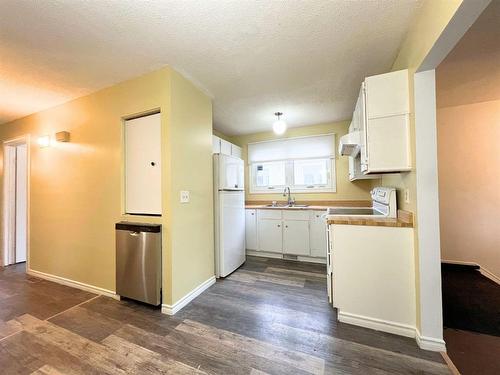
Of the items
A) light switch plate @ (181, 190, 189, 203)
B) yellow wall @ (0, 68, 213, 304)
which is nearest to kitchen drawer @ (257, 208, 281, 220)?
yellow wall @ (0, 68, 213, 304)

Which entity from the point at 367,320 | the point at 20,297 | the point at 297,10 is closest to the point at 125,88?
the point at 297,10

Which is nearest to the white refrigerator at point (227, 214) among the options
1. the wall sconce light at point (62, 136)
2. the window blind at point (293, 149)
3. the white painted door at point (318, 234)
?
the white painted door at point (318, 234)

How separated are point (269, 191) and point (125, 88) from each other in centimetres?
307

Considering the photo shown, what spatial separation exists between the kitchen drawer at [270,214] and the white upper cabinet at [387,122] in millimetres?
2080

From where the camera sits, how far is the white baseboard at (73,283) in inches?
98.9

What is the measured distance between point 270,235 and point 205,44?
2.99 metres

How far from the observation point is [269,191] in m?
4.54

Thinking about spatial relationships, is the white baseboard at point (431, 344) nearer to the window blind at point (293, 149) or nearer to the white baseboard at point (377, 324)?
the white baseboard at point (377, 324)

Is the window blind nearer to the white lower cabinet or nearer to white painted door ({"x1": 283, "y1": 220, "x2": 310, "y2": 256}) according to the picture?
the white lower cabinet

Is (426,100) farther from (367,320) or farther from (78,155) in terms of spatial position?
(78,155)

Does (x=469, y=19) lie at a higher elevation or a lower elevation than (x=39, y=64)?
lower

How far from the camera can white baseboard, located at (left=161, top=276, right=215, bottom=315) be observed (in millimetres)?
2123

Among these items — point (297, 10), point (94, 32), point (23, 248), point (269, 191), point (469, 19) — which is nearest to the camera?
point (469, 19)

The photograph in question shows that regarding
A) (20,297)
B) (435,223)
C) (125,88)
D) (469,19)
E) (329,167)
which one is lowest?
(20,297)
